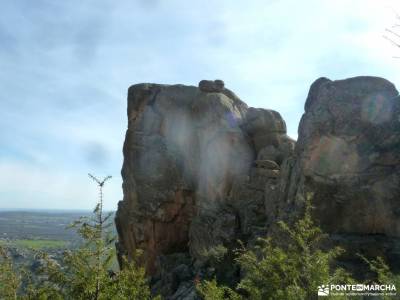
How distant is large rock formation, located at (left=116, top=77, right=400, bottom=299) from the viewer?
65.8 feet

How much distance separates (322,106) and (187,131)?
737 inches

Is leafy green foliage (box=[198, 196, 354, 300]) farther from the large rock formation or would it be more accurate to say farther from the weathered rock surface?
the large rock formation

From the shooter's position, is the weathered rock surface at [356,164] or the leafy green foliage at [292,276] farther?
the weathered rock surface at [356,164]

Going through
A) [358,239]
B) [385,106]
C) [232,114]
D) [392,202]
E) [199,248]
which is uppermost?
[232,114]

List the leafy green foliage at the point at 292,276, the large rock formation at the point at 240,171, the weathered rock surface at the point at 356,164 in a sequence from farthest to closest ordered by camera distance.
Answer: the large rock formation at the point at 240,171 < the weathered rock surface at the point at 356,164 < the leafy green foliage at the point at 292,276

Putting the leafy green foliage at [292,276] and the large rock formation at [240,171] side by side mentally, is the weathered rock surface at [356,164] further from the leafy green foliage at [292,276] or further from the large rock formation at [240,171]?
the leafy green foliage at [292,276]

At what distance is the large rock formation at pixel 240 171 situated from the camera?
20047 millimetres

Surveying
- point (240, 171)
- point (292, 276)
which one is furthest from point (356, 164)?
point (240, 171)

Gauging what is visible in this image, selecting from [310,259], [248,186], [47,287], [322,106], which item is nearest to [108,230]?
[47,287]

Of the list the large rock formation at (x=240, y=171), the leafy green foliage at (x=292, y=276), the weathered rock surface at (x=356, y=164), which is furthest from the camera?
the large rock formation at (x=240, y=171)

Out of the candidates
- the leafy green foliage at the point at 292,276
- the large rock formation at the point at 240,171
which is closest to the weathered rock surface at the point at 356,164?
the large rock formation at the point at 240,171

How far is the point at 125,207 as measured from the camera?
41.3m

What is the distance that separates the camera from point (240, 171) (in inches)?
1367

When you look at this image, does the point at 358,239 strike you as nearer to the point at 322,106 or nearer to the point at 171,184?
the point at 322,106
